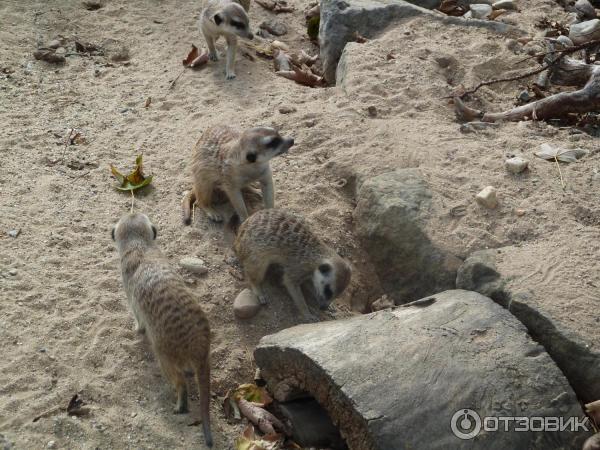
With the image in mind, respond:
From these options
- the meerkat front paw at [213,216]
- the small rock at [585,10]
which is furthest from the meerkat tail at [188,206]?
the small rock at [585,10]

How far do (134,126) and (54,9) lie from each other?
2111 millimetres

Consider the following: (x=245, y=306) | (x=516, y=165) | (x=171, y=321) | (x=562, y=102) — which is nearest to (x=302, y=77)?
(x=562, y=102)

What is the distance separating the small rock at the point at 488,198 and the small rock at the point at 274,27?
140 inches

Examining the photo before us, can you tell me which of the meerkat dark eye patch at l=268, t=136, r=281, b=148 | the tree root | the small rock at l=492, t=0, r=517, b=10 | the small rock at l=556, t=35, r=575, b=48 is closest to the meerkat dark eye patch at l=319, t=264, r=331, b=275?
the meerkat dark eye patch at l=268, t=136, r=281, b=148

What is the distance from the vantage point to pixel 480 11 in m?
6.82

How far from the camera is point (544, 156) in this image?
4691 millimetres

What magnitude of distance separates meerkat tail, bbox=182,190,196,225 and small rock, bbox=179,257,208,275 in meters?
0.41

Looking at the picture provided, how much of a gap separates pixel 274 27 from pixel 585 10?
2.92m

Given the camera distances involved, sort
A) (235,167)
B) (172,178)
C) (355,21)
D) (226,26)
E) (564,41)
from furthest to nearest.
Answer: (355,21), (226,26), (564,41), (172,178), (235,167)

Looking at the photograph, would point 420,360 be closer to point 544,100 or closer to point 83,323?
point 83,323

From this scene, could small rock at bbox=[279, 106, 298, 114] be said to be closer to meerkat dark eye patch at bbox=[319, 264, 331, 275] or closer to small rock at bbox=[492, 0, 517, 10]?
meerkat dark eye patch at bbox=[319, 264, 331, 275]

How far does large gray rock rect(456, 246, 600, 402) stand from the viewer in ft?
10.4

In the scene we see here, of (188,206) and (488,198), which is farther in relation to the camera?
(188,206)

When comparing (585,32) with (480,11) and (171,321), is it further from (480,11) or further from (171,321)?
(171,321)
